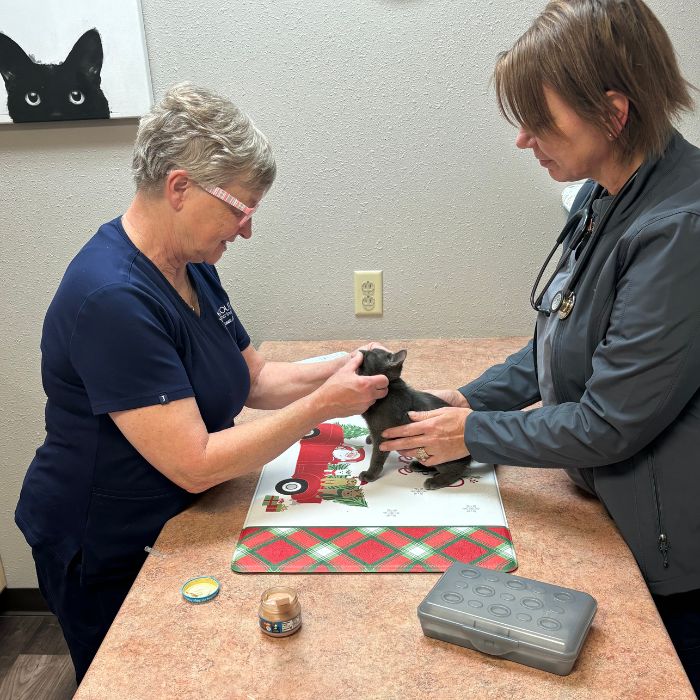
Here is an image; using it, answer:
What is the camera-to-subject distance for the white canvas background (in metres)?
1.17

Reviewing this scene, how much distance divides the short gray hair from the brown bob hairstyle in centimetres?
47

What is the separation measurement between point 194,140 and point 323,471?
0.65 metres

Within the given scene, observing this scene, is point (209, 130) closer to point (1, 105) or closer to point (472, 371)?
point (472, 371)

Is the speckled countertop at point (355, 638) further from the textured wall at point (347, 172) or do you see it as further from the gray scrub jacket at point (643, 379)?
the textured wall at point (347, 172)

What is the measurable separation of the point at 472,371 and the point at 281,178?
2.50 feet

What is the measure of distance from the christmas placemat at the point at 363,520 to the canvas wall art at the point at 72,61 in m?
1.16

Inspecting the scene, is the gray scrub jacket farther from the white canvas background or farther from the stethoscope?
the white canvas background

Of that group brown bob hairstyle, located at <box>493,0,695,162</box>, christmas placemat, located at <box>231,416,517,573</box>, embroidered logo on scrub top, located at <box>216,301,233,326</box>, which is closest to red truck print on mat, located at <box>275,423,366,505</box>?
christmas placemat, located at <box>231,416,517,573</box>

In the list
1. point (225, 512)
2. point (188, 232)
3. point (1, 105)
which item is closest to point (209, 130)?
point (188, 232)

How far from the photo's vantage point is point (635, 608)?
0.95m

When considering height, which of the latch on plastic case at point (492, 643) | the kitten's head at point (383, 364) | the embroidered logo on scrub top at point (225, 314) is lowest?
the latch on plastic case at point (492, 643)

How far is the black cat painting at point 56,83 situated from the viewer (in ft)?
6.13

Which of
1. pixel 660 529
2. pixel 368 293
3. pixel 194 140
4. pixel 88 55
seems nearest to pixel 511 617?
pixel 660 529

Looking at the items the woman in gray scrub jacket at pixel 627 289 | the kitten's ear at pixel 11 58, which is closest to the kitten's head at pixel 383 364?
the woman in gray scrub jacket at pixel 627 289
